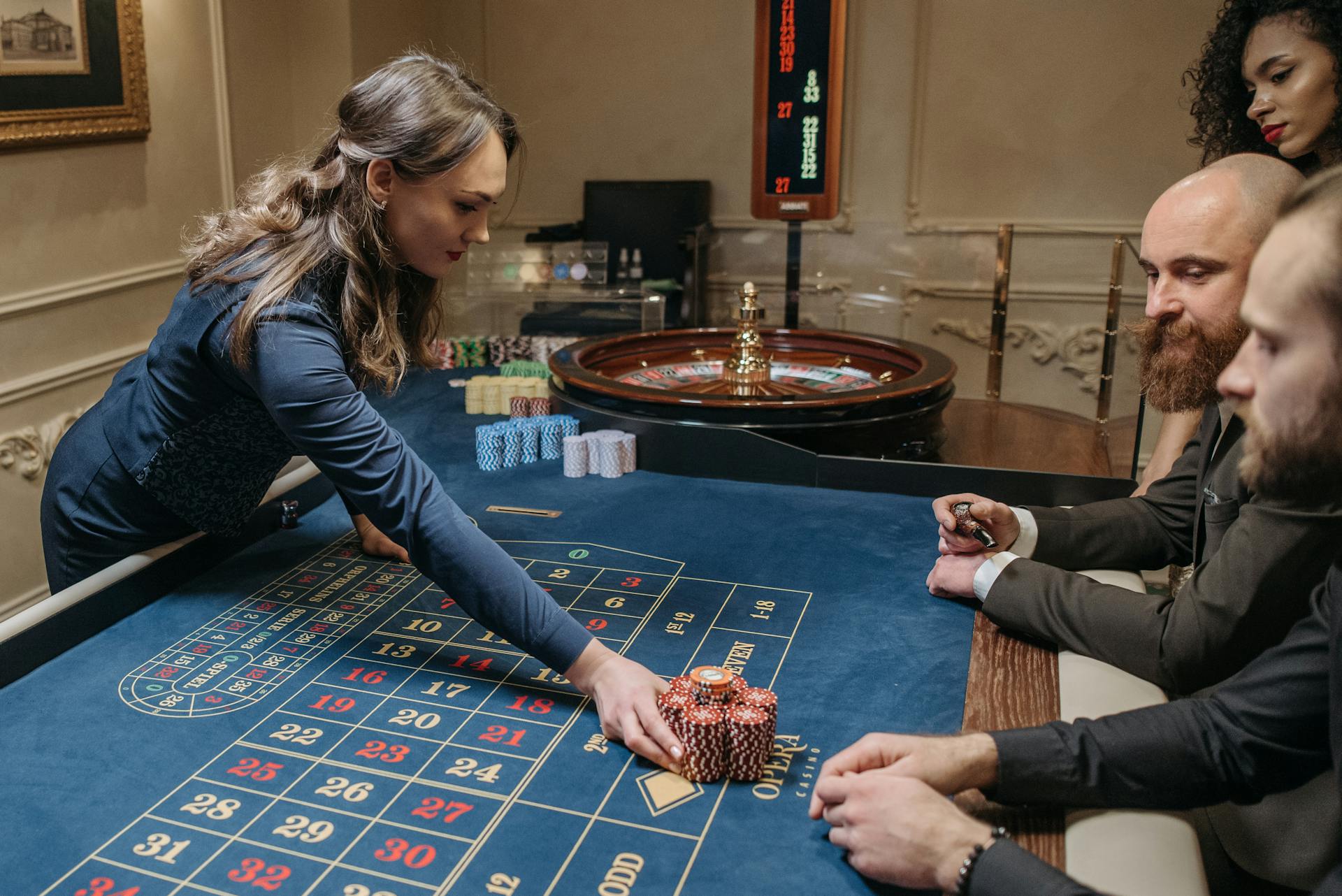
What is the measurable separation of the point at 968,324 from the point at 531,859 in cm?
502

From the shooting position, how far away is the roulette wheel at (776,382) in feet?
8.91

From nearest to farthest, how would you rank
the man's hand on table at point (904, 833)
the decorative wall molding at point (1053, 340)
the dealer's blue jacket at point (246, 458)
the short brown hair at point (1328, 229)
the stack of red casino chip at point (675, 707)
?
1. the short brown hair at point (1328, 229)
2. the man's hand on table at point (904, 833)
3. the stack of red casino chip at point (675, 707)
4. the dealer's blue jacket at point (246, 458)
5. the decorative wall molding at point (1053, 340)

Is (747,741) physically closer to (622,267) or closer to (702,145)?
(622,267)

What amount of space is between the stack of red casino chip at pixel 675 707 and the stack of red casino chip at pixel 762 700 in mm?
65

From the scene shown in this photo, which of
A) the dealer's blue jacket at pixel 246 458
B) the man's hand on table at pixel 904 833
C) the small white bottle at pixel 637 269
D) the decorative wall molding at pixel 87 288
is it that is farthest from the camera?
the small white bottle at pixel 637 269

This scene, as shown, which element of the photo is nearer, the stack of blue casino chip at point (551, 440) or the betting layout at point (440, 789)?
the betting layout at point (440, 789)

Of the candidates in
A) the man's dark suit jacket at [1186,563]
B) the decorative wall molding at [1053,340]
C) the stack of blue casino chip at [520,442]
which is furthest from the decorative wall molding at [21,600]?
the decorative wall molding at [1053,340]

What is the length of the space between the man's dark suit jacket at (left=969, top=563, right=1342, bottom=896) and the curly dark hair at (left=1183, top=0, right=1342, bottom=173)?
1.70 metres

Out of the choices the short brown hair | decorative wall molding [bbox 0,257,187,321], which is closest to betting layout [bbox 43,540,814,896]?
the short brown hair

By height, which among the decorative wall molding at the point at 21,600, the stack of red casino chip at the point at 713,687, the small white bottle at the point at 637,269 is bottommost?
the decorative wall molding at the point at 21,600

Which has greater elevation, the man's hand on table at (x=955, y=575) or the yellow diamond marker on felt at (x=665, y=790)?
the man's hand on table at (x=955, y=575)

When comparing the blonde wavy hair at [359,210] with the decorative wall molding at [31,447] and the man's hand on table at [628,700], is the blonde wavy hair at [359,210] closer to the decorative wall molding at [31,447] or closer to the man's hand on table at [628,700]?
the man's hand on table at [628,700]

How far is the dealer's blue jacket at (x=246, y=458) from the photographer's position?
157cm

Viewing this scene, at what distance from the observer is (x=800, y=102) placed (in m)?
4.29
